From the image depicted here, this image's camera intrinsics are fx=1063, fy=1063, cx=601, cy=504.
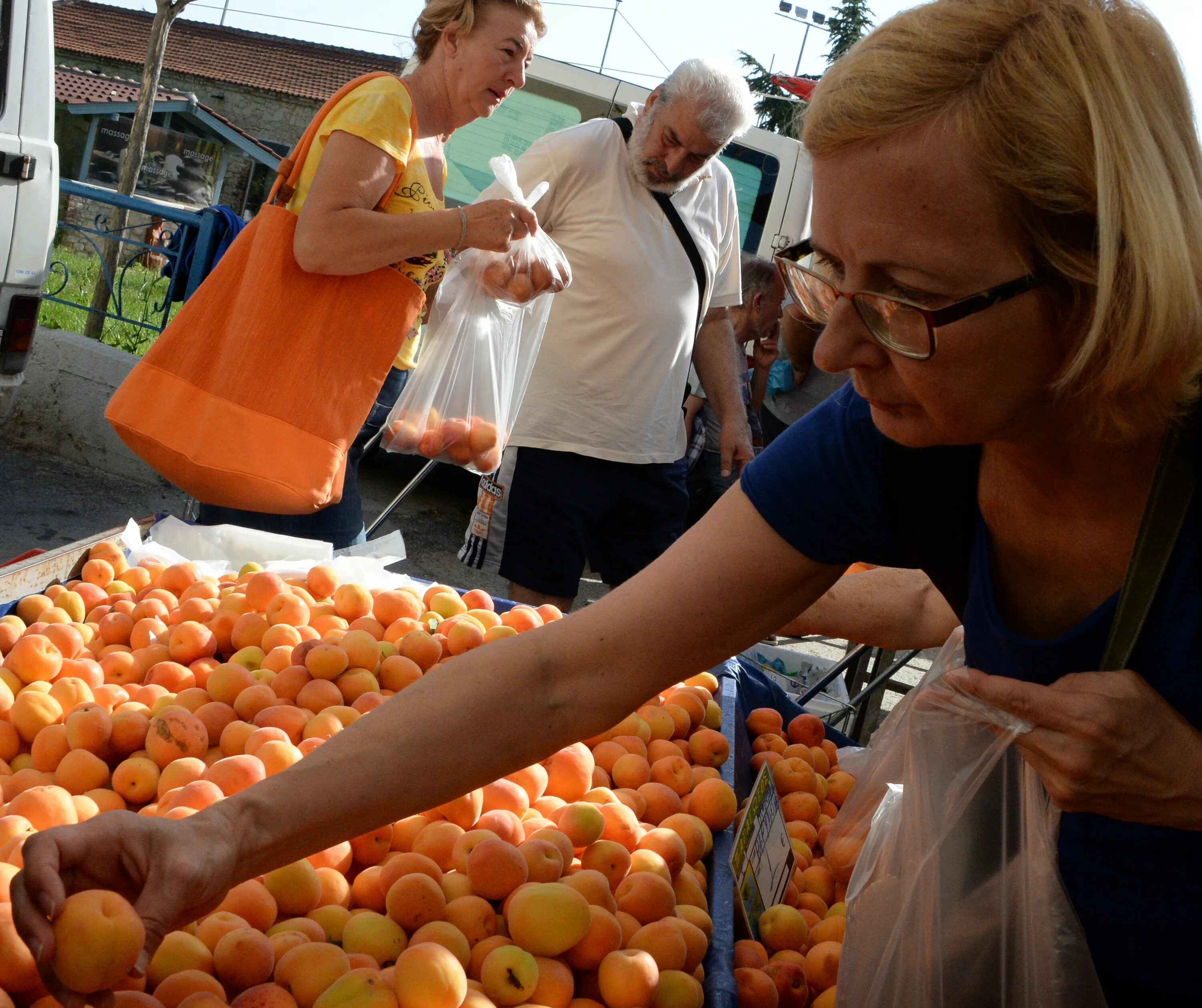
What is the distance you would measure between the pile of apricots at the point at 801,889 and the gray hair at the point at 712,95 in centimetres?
158

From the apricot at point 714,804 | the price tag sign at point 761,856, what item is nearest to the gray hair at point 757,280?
the price tag sign at point 761,856

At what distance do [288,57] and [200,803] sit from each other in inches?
1088

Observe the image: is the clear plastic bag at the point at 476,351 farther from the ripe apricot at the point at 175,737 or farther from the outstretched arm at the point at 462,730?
the outstretched arm at the point at 462,730

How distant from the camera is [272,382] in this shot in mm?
2203

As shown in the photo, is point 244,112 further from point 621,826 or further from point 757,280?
point 621,826

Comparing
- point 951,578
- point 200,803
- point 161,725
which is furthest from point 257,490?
point 951,578

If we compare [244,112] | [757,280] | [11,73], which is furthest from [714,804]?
[244,112]

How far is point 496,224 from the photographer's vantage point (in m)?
2.47

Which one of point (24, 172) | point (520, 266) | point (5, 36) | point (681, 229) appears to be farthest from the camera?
point (24, 172)

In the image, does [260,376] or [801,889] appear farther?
[260,376]

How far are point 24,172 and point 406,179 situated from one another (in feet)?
6.90

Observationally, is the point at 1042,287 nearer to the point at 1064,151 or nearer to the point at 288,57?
the point at 1064,151

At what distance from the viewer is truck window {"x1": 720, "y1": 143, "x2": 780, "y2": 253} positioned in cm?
596

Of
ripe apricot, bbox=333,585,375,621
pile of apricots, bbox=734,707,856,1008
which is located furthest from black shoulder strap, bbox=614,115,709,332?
ripe apricot, bbox=333,585,375,621
